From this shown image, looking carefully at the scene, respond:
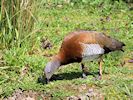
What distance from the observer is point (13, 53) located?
668cm

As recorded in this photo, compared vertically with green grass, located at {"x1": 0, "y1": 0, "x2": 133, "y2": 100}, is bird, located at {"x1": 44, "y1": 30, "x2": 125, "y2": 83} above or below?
above

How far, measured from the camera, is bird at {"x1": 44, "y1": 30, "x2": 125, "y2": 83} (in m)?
5.85

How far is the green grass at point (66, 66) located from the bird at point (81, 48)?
0.84ft

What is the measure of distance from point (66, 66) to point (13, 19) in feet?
3.31

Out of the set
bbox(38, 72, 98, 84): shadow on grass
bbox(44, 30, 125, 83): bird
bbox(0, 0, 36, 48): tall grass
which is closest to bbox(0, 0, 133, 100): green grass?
bbox(38, 72, 98, 84): shadow on grass

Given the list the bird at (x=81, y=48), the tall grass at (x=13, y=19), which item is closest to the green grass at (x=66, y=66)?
the tall grass at (x=13, y=19)

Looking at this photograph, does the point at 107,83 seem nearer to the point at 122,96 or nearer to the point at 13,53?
the point at 122,96

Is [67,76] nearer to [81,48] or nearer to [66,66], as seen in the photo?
[66,66]

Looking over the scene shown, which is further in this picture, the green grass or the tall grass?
the tall grass

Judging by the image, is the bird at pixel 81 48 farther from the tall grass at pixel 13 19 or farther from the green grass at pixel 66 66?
the tall grass at pixel 13 19

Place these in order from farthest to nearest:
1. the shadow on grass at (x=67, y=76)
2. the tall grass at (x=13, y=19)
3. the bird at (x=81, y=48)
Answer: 1. the tall grass at (x=13, y=19)
2. the shadow on grass at (x=67, y=76)
3. the bird at (x=81, y=48)

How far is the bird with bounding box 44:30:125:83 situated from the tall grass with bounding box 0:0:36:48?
1096 millimetres

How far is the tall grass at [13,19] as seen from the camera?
22.6 ft

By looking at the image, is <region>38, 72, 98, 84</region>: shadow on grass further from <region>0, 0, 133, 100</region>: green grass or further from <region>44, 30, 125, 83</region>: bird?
<region>44, 30, 125, 83</region>: bird
